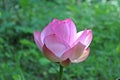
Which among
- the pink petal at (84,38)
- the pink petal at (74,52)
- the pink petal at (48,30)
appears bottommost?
the pink petal at (74,52)

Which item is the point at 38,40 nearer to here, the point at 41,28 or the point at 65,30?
the point at 65,30

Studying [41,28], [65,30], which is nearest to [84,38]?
[65,30]

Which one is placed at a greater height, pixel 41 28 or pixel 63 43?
pixel 63 43

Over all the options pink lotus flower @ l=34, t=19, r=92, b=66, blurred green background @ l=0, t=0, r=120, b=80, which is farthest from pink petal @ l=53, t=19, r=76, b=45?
blurred green background @ l=0, t=0, r=120, b=80

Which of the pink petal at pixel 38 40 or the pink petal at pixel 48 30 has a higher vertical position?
the pink petal at pixel 48 30

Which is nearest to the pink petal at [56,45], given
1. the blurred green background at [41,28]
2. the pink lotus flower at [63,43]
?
the pink lotus flower at [63,43]

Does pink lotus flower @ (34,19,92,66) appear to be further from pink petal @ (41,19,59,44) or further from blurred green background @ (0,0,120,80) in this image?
blurred green background @ (0,0,120,80)

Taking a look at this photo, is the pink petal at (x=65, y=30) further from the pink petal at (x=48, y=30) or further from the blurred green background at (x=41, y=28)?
the blurred green background at (x=41, y=28)
